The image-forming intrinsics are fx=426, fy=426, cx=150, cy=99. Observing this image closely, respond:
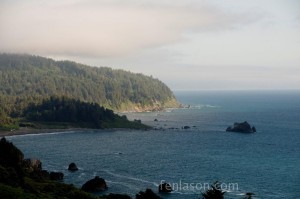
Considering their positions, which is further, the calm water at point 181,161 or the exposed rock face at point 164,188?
the calm water at point 181,161

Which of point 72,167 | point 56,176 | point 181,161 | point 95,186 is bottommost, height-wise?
point 95,186

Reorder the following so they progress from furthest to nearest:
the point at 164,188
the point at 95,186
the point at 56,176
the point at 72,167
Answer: the point at 72,167 → the point at 56,176 → the point at 95,186 → the point at 164,188

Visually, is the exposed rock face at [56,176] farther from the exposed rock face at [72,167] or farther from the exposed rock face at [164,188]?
the exposed rock face at [164,188]

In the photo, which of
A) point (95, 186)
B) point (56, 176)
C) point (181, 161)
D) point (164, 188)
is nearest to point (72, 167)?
point (56, 176)

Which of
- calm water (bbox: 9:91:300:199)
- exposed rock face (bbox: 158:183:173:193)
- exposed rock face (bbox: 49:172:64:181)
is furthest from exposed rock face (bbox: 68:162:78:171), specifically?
exposed rock face (bbox: 158:183:173:193)

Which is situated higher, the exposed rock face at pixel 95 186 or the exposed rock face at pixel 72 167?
the exposed rock face at pixel 72 167

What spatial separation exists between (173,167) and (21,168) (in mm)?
48010

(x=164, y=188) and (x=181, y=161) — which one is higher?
(x=181, y=161)

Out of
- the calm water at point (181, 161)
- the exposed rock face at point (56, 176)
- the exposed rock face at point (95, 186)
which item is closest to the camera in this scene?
the exposed rock face at point (95, 186)

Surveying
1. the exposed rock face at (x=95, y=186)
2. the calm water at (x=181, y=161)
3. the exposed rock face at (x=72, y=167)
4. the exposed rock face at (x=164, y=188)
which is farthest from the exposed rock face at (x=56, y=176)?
the exposed rock face at (x=164, y=188)

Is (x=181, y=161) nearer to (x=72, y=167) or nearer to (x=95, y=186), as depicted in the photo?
(x=72, y=167)

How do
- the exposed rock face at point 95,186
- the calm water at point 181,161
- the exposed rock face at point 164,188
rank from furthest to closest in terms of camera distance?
the calm water at point 181,161 → the exposed rock face at point 95,186 → the exposed rock face at point 164,188

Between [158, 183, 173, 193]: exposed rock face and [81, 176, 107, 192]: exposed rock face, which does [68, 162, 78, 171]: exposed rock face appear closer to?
[81, 176, 107, 192]: exposed rock face

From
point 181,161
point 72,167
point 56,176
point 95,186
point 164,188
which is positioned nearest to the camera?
point 164,188
